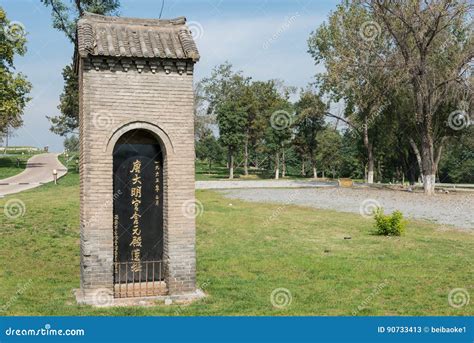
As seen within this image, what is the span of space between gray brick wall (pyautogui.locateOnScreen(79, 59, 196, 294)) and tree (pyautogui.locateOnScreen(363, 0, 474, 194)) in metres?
26.4

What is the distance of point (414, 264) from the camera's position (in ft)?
39.1

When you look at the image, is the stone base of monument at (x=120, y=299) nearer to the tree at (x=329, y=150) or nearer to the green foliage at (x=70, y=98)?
the green foliage at (x=70, y=98)

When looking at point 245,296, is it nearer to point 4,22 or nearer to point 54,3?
point 54,3

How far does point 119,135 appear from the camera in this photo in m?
8.66

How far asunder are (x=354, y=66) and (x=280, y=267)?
1075 inches

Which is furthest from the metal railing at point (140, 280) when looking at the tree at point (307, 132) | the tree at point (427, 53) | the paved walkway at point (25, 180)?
the tree at point (307, 132)

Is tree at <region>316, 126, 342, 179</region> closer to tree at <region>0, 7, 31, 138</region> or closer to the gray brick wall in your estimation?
tree at <region>0, 7, 31, 138</region>

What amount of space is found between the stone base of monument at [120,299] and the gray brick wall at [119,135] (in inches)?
4.5

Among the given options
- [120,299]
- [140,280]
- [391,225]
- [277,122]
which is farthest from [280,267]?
[277,122]

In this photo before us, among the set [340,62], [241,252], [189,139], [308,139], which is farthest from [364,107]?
[189,139]

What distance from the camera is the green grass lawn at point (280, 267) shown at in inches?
337

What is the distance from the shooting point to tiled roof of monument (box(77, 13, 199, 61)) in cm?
855

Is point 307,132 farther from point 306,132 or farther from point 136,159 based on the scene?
point 136,159

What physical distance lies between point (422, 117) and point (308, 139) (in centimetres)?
2643
